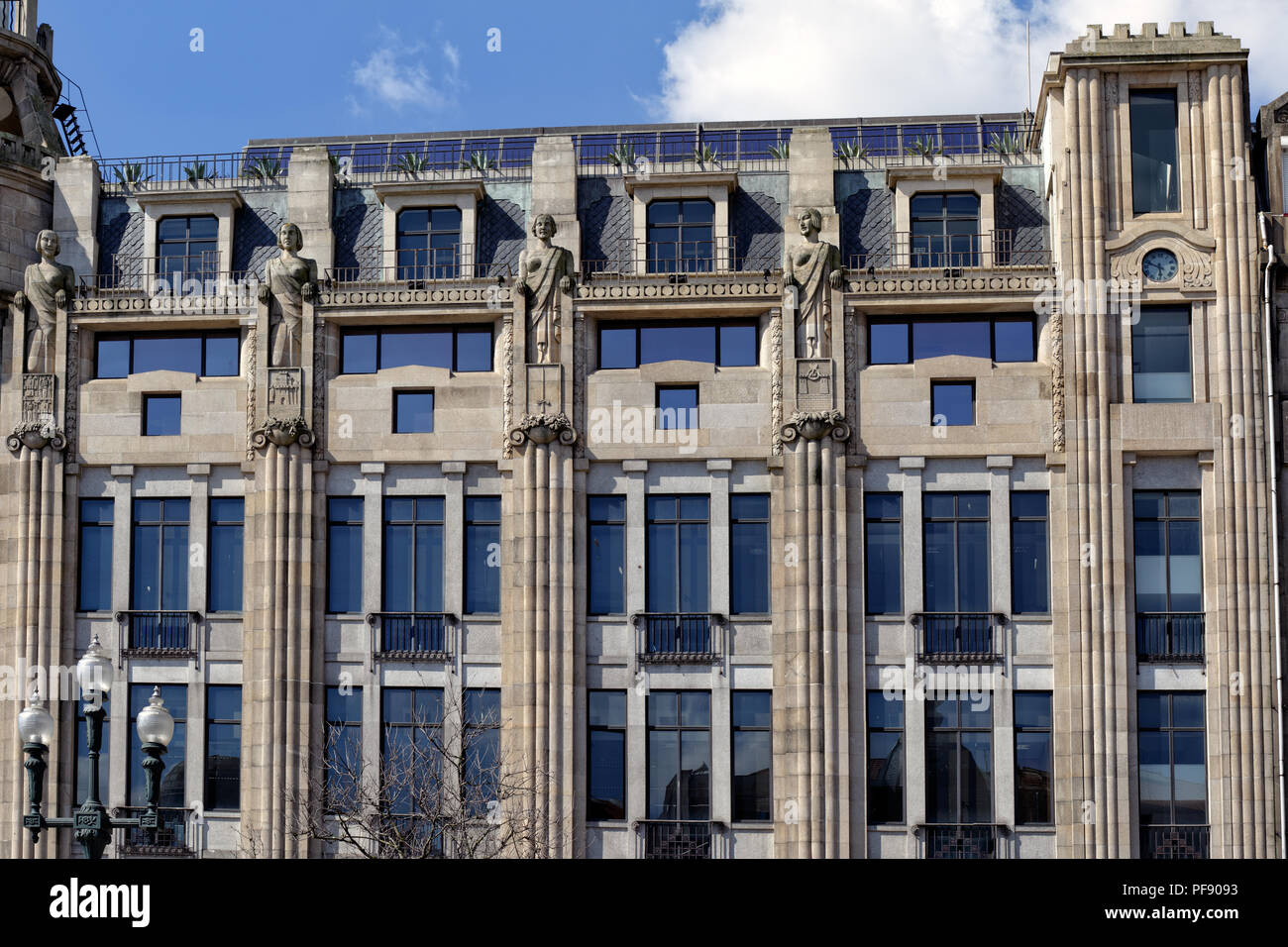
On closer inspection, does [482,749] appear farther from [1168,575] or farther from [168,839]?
[1168,575]

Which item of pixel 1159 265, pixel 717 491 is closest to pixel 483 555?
pixel 717 491

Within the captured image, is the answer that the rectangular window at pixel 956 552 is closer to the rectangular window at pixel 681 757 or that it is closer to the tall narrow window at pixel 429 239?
the rectangular window at pixel 681 757

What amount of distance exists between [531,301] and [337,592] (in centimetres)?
808

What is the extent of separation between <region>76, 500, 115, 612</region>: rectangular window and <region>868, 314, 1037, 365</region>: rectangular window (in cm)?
1832

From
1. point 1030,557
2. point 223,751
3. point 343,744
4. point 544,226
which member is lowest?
point 223,751

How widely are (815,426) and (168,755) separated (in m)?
16.5

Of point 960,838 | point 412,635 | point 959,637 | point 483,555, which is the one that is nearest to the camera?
point 960,838

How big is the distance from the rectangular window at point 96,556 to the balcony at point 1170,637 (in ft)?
77.2

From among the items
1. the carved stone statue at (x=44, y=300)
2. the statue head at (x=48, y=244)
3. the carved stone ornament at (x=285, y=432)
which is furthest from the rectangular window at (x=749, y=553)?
the statue head at (x=48, y=244)

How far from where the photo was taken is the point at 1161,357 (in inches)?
1656

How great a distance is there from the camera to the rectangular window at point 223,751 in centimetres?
4166
